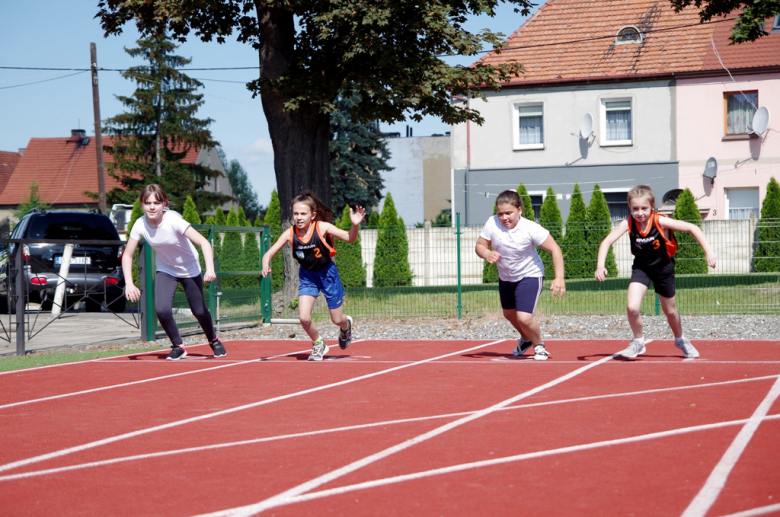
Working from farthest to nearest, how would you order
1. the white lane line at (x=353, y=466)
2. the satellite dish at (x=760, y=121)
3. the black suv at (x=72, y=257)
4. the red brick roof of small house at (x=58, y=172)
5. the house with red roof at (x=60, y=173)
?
the red brick roof of small house at (x=58, y=172), the house with red roof at (x=60, y=173), the satellite dish at (x=760, y=121), the black suv at (x=72, y=257), the white lane line at (x=353, y=466)

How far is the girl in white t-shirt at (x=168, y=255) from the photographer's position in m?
9.59

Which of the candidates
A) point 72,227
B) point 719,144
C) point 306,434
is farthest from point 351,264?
point 719,144

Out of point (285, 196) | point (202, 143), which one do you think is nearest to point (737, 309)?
point (285, 196)

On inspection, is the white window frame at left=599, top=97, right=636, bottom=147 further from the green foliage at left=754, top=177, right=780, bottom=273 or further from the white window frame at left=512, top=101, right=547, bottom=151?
the green foliage at left=754, top=177, right=780, bottom=273

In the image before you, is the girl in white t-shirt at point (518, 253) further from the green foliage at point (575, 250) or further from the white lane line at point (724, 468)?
the green foliage at point (575, 250)

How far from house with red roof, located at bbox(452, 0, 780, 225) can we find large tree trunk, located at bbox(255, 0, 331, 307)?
13692 mm

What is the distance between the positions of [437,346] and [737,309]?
22.7 ft

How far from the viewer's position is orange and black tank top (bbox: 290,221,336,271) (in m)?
9.26

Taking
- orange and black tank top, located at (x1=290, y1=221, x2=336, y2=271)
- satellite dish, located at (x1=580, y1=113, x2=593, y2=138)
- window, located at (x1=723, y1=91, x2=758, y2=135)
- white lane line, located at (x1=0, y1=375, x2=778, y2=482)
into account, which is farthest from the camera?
satellite dish, located at (x1=580, y1=113, x2=593, y2=138)

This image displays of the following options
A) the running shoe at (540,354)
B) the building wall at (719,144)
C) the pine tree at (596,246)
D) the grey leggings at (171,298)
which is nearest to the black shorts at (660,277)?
the running shoe at (540,354)

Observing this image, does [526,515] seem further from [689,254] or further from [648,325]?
[689,254]

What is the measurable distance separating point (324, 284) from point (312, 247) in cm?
46

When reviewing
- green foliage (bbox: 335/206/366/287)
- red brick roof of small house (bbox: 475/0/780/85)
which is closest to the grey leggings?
green foliage (bbox: 335/206/366/287)

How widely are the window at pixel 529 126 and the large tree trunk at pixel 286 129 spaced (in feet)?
51.2
